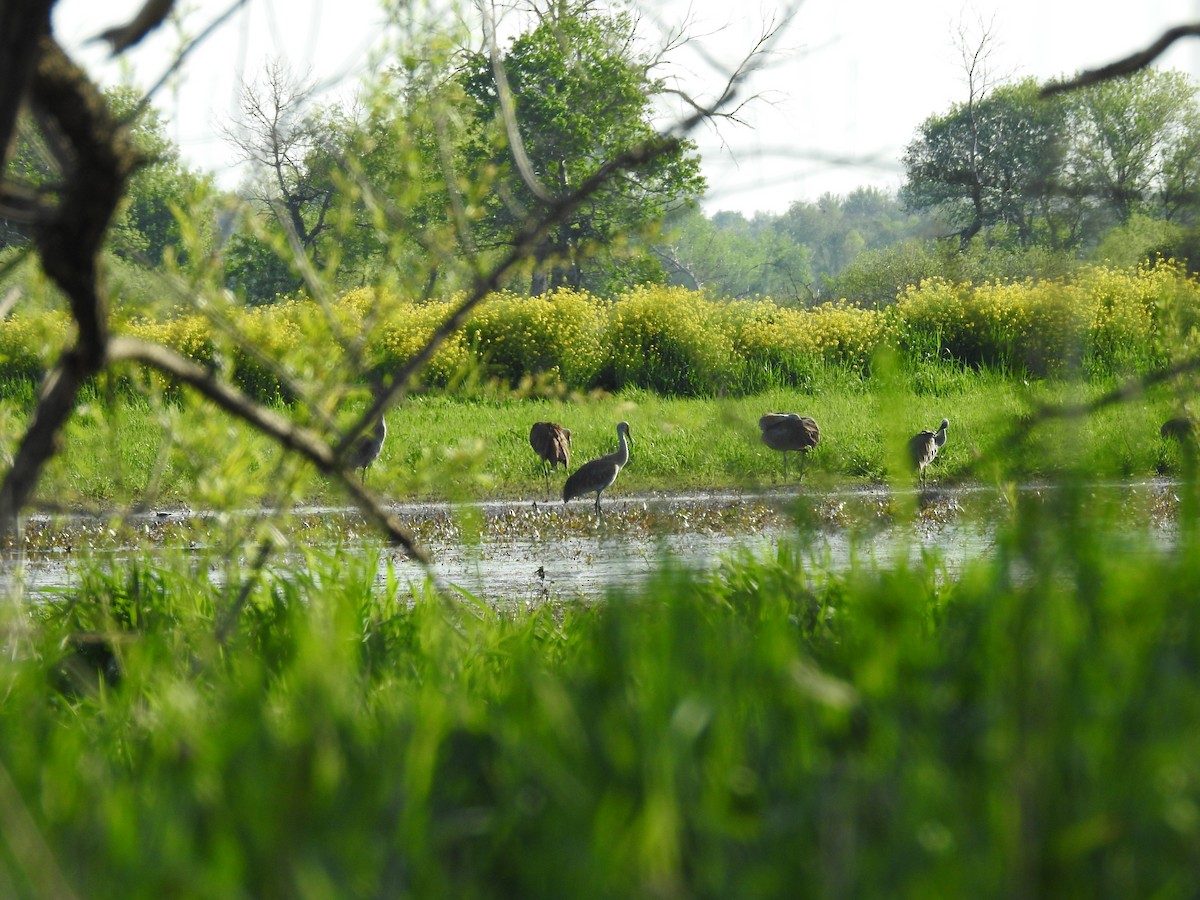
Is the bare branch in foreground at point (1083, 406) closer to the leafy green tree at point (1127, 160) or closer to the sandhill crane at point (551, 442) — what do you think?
the leafy green tree at point (1127, 160)

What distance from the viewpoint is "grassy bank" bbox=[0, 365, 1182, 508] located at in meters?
3.94

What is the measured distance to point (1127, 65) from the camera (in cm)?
232

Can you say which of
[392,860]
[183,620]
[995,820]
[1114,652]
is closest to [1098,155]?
[1114,652]

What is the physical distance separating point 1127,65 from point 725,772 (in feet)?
5.14

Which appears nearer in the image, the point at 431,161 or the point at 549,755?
the point at 549,755

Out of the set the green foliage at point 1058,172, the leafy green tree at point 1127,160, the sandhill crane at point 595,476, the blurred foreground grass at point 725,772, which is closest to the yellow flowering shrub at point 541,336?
the sandhill crane at point 595,476

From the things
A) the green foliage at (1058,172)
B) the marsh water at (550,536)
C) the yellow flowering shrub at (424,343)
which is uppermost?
the yellow flowering shrub at (424,343)

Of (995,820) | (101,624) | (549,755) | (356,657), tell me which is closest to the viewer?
(995,820)

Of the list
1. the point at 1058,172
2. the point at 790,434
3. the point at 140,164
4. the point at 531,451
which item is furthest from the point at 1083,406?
the point at 531,451

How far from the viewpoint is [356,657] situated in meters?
3.64

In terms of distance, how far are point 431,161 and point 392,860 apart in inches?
123

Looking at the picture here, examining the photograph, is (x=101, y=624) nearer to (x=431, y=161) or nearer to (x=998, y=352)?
(x=431, y=161)

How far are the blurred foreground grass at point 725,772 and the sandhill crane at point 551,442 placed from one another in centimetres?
1105

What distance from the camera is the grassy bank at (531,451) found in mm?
3939
